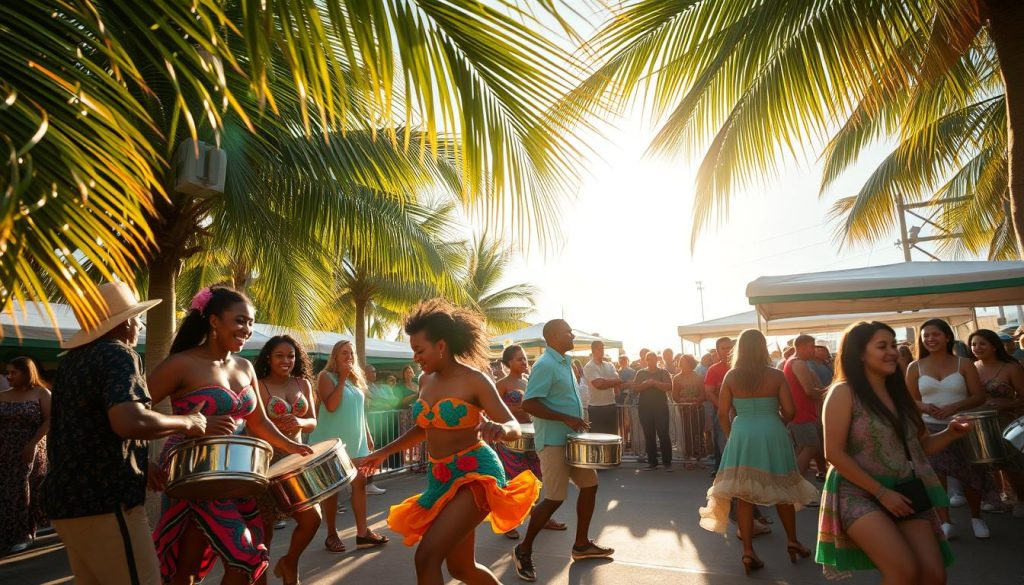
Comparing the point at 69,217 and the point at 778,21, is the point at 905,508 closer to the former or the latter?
the point at 778,21

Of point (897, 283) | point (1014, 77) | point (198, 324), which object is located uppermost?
point (1014, 77)

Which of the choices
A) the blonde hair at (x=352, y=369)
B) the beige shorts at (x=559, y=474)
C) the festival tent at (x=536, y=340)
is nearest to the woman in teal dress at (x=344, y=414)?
the blonde hair at (x=352, y=369)

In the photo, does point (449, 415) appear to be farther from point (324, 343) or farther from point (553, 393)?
point (324, 343)

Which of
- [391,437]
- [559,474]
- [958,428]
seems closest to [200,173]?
[559,474]

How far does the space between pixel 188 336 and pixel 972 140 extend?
1167cm

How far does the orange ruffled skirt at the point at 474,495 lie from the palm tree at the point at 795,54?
2.73 meters

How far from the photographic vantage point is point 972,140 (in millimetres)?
10102

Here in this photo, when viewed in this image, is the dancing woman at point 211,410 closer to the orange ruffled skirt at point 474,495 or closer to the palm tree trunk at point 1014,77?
the orange ruffled skirt at point 474,495

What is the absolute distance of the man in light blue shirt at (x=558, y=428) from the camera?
17.6 feet

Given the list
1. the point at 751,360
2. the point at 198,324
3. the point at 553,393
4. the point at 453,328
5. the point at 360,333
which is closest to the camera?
the point at 198,324

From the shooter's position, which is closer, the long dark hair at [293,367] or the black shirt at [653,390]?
the long dark hair at [293,367]

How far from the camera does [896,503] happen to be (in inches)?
123

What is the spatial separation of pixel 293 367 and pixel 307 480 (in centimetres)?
243

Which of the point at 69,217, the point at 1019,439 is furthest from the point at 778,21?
the point at 69,217
